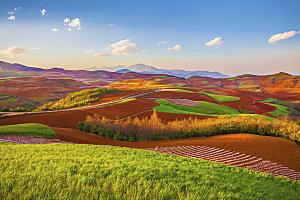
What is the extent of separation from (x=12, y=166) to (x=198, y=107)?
70907mm

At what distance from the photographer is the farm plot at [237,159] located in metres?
13.0

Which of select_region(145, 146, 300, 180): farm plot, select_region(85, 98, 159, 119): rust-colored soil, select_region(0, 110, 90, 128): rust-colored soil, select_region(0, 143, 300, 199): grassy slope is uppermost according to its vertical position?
select_region(0, 143, 300, 199): grassy slope

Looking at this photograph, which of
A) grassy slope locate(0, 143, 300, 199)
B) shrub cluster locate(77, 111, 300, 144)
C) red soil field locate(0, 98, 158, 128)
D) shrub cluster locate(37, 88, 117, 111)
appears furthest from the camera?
shrub cluster locate(37, 88, 117, 111)

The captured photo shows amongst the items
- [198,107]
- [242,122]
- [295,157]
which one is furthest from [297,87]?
[295,157]

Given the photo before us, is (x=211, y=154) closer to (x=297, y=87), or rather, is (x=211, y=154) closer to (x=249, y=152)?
(x=249, y=152)

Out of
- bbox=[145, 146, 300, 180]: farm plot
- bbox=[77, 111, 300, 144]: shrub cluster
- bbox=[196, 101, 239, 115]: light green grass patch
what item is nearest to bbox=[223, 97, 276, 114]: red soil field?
bbox=[196, 101, 239, 115]: light green grass patch

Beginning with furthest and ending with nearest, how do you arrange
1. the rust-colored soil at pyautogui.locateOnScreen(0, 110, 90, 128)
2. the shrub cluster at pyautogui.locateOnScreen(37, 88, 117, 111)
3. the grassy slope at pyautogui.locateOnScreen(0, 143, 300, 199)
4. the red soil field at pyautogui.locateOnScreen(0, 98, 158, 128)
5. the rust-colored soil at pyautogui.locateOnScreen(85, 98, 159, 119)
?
the shrub cluster at pyautogui.locateOnScreen(37, 88, 117, 111) < the rust-colored soil at pyautogui.locateOnScreen(85, 98, 159, 119) < the red soil field at pyautogui.locateOnScreen(0, 98, 158, 128) < the rust-colored soil at pyautogui.locateOnScreen(0, 110, 90, 128) < the grassy slope at pyautogui.locateOnScreen(0, 143, 300, 199)

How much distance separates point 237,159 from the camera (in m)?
16.2

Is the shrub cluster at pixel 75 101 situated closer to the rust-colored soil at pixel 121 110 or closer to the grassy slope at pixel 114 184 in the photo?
the rust-colored soil at pixel 121 110

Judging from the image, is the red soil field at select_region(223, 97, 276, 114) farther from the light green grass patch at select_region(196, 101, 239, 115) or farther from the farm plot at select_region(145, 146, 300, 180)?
the farm plot at select_region(145, 146, 300, 180)

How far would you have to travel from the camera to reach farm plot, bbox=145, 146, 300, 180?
1299cm

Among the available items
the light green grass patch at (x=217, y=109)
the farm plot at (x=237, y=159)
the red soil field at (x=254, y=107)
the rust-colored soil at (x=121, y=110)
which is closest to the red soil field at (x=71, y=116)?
the rust-colored soil at (x=121, y=110)

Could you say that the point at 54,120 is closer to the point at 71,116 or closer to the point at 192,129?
the point at 71,116

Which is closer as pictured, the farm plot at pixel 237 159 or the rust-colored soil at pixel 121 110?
the farm plot at pixel 237 159
